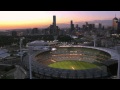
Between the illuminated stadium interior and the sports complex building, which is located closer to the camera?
the sports complex building

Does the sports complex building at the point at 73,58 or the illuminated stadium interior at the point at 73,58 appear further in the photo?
the illuminated stadium interior at the point at 73,58

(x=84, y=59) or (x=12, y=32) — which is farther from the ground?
(x=12, y=32)
